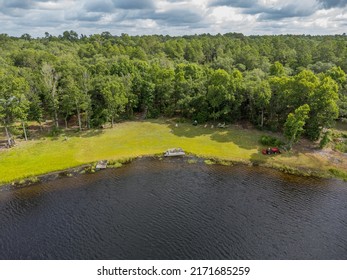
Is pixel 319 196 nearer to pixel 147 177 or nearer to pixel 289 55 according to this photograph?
pixel 147 177

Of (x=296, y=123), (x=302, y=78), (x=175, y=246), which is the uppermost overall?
(x=302, y=78)

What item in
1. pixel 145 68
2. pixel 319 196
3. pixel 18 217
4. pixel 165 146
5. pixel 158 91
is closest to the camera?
pixel 18 217

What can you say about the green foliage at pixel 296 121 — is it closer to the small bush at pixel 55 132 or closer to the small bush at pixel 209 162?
the small bush at pixel 209 162

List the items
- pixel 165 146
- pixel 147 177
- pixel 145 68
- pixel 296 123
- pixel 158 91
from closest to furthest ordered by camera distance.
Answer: pixel 147 177
pixel 296 123
pixel 165 146
pixel 158 91
pixel 145 68

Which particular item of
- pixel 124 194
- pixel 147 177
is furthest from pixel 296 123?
pixel 124 194

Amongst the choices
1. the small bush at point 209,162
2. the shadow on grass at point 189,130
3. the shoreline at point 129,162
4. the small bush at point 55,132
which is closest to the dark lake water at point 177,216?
the shoreline at point 129,162

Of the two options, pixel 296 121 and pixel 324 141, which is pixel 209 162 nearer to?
pixel 296 121

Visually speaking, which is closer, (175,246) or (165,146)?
(175,246)

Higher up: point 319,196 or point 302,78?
point 302,78
